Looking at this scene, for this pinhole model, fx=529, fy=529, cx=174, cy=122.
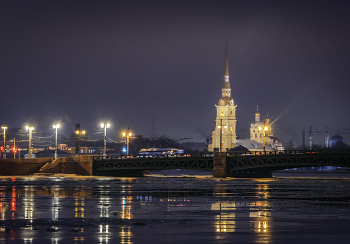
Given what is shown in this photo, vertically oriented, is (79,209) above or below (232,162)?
below

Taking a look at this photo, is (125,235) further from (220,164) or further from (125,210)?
(220,164)

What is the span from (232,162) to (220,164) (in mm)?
3134

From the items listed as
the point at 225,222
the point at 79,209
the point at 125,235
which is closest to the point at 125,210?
the point at 79,209

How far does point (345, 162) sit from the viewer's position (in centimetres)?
8950

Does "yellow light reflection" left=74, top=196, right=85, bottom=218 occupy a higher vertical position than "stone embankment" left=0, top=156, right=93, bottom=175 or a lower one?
lower

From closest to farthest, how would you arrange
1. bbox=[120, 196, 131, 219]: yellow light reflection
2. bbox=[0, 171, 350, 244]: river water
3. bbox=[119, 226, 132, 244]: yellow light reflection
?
bbox=[119, 226, 132, 244]: yellow light reflection, bbox=[0, 171, 350, 244]: river water, bbox=[120, 196, 131, 219]: yellow light reflection

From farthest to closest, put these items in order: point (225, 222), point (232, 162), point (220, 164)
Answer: point (232, 162)
point (220, 164)
point (225, 222)

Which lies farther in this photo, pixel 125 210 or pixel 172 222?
pixel 125 210

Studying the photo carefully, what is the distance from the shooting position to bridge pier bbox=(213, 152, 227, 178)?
9362 cm

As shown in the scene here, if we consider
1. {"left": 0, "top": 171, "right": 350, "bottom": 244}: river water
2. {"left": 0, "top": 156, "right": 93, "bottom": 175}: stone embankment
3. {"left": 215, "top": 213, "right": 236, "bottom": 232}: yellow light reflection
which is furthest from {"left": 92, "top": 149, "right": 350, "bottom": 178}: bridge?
{"left": 215, "top": 213, "right": 236, "bottom": 232}: yellow light reflection

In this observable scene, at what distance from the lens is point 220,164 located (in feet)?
308

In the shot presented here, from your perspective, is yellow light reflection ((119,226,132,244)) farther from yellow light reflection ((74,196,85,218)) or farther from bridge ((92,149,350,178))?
bridge ((92,149,350,178))

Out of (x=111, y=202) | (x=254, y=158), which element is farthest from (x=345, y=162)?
(x=111, y=202)

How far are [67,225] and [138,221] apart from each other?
357cm
